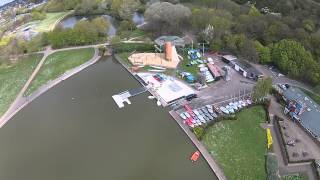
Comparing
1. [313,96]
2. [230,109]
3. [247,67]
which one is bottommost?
[313,96]

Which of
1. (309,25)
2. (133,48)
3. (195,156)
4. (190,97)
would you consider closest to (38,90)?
(133,48)

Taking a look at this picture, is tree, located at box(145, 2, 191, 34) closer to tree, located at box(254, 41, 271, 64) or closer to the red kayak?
tree, located at box(254, 41, 271, 64)

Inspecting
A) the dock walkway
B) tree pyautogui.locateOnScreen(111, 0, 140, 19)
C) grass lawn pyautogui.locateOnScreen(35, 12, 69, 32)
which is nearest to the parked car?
the dock walkway

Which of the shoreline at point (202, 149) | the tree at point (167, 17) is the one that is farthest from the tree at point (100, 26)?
the shoreline at point (202, 149)

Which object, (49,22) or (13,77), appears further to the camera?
(49,22)

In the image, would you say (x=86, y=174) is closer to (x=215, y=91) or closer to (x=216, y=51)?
(x=215, y=91)

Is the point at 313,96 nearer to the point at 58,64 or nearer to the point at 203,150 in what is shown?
the point at 203,150

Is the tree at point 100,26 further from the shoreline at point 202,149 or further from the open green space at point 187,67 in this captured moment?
the shoreline at point 202,149
